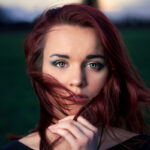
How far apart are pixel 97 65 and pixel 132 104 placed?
1.26 feet

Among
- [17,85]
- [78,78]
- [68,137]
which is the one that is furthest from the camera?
[17,85]

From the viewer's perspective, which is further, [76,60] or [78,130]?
[76,60]

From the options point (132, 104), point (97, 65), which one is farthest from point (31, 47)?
point (132, 104)

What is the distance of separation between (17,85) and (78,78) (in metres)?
6.04

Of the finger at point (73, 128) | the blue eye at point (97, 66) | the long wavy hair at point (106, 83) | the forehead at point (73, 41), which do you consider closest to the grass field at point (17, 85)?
the long wavy hair at point (106, 83)

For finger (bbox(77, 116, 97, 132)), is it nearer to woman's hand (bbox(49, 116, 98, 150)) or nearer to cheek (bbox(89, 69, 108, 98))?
woman's hand (bbox(49, 116, 98, 150))

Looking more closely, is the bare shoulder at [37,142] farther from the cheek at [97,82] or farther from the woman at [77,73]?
the cheek at [97,82]

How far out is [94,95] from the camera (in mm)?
1357

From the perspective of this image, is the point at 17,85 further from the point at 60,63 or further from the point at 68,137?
the point at 68,137

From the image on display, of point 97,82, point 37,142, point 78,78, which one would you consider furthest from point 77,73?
point 37,142

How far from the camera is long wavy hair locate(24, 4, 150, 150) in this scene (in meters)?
1.34

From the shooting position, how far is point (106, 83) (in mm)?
1418

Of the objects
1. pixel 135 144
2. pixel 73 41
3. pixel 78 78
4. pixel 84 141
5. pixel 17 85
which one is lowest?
pixel 17 85

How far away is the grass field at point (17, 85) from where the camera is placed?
15.0 feet
